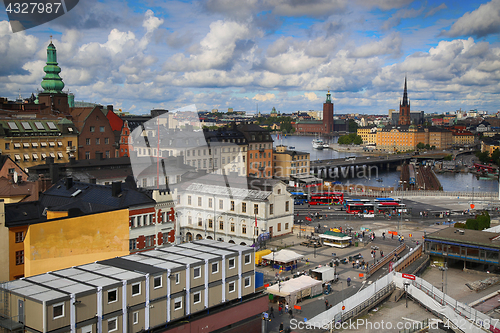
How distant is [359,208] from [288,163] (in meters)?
27.6

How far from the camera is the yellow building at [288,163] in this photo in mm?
85688

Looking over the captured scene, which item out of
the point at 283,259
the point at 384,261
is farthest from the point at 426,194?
the point at 283,259

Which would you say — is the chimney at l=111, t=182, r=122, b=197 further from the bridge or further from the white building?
the bridge

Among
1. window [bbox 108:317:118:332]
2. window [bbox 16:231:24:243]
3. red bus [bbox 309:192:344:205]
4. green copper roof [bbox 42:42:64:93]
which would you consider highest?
green copper roof [bbox 42:42:64:93]

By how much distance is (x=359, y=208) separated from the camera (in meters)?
59.6

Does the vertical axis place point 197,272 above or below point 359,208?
above

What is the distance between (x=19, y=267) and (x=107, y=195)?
24.8 ft

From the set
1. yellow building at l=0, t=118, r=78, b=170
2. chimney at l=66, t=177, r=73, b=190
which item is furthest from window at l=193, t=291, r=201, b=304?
yellow building at l=0, t=118, r=78, b=170

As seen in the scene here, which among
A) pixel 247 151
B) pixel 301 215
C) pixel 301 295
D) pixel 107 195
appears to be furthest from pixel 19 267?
pixel 247 151

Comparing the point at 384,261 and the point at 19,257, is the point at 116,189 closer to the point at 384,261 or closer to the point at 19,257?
the point at 19,257

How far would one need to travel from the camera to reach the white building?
42375 millimetres

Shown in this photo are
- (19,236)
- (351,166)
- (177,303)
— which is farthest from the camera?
(351,166)

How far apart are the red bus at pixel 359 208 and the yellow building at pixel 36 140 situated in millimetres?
33467

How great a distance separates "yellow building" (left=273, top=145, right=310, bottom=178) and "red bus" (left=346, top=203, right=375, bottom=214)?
2654 centimetres
